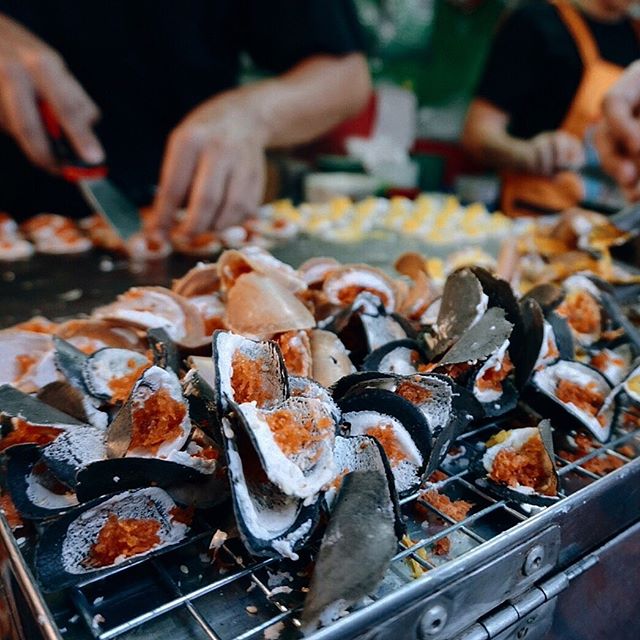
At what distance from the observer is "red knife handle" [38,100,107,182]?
6.66ft

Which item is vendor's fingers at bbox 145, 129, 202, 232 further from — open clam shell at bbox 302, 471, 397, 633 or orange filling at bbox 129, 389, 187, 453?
open clam shell at bbox 302, 471, 397, 633

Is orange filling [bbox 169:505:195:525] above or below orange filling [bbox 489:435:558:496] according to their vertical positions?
above

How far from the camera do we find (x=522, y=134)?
13.3ft

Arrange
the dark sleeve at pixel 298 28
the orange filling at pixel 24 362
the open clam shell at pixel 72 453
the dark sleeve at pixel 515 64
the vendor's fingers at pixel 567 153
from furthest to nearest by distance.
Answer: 1. the dark sleeve at pixel 515 64
2. the vendor's fingers at pixel 567 153
3. the dark sleeve at pixel 298 28
4. the orange filling at pixel 24 362
5. the open clam shell at pixel 72 453

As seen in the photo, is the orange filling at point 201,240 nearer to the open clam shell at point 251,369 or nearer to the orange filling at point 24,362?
the orange filling at point 24,362

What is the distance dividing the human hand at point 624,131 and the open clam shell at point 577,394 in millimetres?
1616

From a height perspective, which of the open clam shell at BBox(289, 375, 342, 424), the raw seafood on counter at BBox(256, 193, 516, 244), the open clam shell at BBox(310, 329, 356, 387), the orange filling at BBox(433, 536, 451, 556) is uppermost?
the open clam shell at BBox(289, 375, 342, 424)

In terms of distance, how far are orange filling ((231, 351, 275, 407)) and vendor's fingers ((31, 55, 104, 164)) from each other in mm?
1554

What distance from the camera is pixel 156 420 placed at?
70cm

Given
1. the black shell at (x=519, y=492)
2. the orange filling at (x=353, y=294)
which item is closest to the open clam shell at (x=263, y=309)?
the orange filling at (x=353, y=294)

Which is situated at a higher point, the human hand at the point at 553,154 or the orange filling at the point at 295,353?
the orange filling at the point at 295,353

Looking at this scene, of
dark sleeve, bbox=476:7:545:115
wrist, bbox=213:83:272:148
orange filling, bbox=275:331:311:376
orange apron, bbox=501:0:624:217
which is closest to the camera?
orange filling, bbox=275:331:311:376

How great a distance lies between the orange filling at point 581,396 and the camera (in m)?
0.93

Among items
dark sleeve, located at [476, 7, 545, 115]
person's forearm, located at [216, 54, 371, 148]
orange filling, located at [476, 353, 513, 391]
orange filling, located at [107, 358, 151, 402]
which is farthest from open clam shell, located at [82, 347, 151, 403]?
dark sleeve, located at [476, 7, 545, 115]
